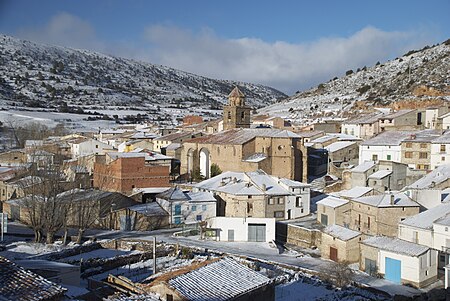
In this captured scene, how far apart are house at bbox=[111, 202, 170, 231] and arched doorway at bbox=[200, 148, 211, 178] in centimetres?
1359

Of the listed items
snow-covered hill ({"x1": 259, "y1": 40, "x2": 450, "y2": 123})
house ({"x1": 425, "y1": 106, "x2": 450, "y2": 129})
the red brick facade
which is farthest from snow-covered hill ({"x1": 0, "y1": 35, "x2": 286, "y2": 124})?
the red brick facade

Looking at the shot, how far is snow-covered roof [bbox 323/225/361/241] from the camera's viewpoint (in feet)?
85.3

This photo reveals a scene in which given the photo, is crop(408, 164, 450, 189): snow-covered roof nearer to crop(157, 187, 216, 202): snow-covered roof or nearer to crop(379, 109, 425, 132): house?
crop(157, 187, 216, 202): snow-covered roof

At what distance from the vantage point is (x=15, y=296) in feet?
41.1

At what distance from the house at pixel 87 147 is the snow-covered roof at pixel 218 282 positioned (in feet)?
134

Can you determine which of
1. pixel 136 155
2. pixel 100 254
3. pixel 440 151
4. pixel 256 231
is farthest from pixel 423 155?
pixel 100 254

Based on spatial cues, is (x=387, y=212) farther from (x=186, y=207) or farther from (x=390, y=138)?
(x=390, y=138)

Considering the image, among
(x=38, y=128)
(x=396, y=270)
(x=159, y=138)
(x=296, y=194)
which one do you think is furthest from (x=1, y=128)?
(x=396, y=270)

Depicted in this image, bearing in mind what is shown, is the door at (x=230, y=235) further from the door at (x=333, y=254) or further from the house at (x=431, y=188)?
the house at (x=431, y=188)

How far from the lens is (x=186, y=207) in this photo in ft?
112

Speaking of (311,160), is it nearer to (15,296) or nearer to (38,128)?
(15,296)

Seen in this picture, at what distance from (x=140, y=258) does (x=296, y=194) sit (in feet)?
42.0

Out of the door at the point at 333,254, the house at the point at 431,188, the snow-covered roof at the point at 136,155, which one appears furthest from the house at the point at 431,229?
the snow-covered roof at the point at 136,155

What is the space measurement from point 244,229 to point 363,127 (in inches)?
1104
